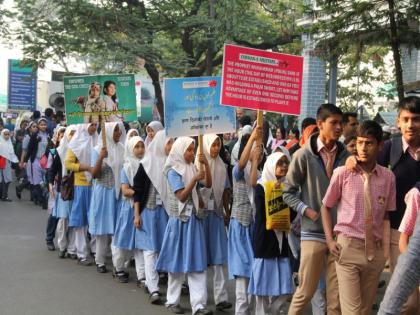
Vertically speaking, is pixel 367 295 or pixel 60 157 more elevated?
pixel 60 157

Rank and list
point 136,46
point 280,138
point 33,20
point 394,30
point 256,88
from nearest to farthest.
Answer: point 256,88 < point 394,30 < point 280,138 < point 136,46 < point 33,20

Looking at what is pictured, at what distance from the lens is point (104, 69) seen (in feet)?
49.4

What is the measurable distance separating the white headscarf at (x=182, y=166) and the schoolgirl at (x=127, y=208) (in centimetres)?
113

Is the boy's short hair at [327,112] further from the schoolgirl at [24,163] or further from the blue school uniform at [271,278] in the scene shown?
the schoolgirl at [24,163]

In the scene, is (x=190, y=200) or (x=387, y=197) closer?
(x=387, y=197)

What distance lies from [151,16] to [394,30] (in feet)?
27.6

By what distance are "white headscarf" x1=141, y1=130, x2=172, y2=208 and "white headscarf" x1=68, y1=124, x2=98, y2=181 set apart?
6.25 ft

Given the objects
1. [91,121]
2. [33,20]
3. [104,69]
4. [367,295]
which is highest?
[33,20]

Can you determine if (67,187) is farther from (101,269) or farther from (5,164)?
(5,164)

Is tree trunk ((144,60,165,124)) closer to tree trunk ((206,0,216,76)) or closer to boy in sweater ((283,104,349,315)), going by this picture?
tree trunk ((206,0,216,76))

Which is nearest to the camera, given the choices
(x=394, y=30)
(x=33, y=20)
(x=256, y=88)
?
(x=256, y=88)

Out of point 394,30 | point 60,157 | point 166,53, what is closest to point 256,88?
point 394,30

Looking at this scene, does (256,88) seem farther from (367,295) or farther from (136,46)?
(136,46)

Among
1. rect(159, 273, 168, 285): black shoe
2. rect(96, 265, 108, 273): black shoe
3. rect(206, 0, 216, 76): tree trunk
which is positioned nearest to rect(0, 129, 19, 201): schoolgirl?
rect(206, 0, 216, 76): tree trunk
